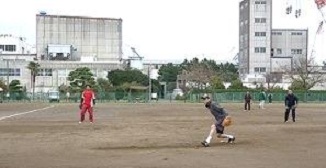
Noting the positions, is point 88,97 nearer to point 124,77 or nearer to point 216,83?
point 216,83

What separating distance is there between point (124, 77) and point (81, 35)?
3692 cm

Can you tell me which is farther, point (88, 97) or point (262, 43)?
point (262, 43)

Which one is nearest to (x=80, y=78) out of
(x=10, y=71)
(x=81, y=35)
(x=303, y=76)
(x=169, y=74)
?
(x=10, y=71)

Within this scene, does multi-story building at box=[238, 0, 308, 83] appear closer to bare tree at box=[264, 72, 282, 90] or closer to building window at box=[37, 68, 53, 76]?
bare tree at box=[264, 72, 282, 90]

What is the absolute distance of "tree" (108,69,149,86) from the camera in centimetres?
13075

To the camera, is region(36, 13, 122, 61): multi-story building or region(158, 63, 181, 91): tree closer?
region(36, 13, 122, 61): multi-story building

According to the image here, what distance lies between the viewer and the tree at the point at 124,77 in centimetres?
13075

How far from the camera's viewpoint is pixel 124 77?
13112 centimetres

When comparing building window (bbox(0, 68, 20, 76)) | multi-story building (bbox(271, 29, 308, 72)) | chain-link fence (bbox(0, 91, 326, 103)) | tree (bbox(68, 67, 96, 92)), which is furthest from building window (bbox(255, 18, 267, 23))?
building window (bbox(0, 68, 20, 76))

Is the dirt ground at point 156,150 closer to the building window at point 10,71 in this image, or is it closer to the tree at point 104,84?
the tree at point 104,84

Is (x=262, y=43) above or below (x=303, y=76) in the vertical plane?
above

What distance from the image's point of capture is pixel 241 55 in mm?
159125

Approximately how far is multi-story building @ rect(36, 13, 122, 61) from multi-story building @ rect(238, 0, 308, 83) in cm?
3441

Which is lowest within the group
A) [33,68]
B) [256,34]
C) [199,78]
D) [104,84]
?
[104,84]
